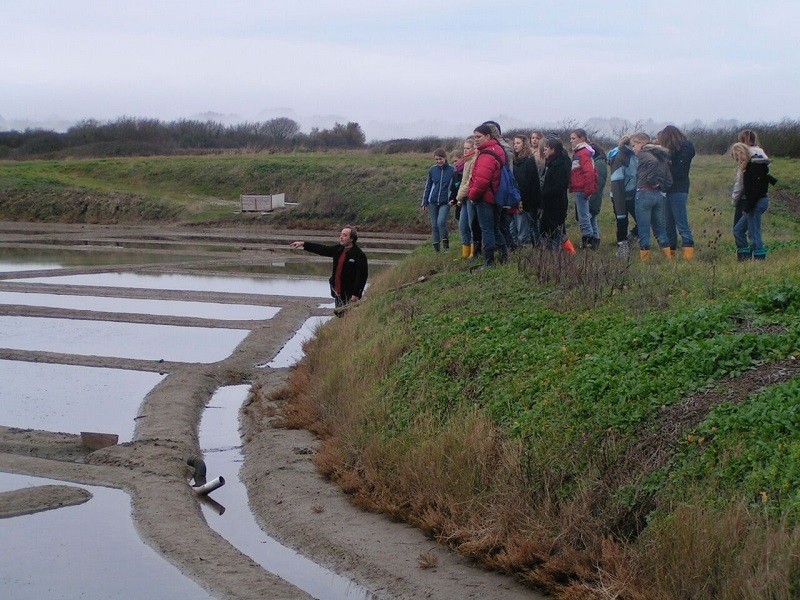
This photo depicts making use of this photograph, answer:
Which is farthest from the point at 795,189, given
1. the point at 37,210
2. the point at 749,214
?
the point at 37,210

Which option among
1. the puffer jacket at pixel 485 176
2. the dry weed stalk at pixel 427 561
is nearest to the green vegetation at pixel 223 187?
the puffer jacket at pixel 485 176

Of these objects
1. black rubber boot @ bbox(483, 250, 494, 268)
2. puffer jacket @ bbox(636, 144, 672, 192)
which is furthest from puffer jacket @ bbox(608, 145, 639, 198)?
black rubber boot @ bbox(483, 250, 494, 268)

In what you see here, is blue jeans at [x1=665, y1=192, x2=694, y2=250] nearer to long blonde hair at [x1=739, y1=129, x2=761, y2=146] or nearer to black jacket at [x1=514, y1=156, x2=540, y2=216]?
long blonde hair at [x1=739, y1=129, x2=761, y2=146]

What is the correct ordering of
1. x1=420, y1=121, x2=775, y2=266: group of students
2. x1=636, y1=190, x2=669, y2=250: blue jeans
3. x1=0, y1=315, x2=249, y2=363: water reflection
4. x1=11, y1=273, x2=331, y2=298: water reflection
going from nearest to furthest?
x1=420, y1=121, x2=775, y2=266: group of students, x1=636, y1=190, x2=669, y2=250: blue jeans, x1=0, y1=315, x2=249, y2=363: water reflection, x1=11, y1=273, x2=331, y2=298: water reflection

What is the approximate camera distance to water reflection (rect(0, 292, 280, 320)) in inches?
836

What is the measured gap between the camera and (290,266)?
30281 millimetres

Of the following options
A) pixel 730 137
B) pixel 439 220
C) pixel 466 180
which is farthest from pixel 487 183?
pixel 730 137

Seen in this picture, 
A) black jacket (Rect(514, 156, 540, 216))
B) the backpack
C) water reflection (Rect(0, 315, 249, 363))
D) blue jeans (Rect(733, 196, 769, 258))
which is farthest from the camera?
water reflection (Rect(0, 315, 249, 363))

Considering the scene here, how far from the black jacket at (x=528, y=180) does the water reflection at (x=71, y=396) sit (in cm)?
590

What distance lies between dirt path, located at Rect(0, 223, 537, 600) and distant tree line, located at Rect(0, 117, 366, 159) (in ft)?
187

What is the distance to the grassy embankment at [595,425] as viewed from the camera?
266 inches

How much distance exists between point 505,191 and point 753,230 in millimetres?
3263

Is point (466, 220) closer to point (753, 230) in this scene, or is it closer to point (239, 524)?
point (753, 230)

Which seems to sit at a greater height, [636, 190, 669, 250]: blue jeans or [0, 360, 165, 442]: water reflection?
[636, 190, 669, 250]: blue jeans
